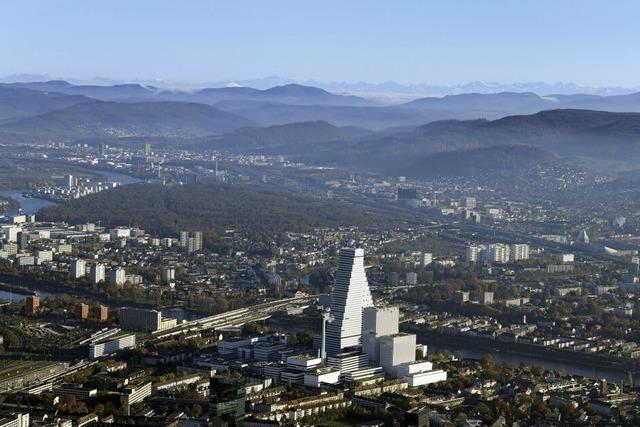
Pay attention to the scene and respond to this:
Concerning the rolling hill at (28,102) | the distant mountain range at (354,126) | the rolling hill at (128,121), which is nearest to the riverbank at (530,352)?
the distant mountain range at (354,126)

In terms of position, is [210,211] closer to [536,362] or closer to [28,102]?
[536,362]

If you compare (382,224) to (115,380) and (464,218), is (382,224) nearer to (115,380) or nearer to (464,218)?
(464,218)

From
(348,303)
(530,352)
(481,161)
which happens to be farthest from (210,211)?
(348,303)

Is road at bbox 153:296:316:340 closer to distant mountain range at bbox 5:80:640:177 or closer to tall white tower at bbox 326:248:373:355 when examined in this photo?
tall white tower at bbox 326:248:373:355

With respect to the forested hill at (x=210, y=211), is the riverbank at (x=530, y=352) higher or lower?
higher

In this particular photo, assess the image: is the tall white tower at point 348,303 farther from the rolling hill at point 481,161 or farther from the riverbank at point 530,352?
the rolling hill at point 481,161

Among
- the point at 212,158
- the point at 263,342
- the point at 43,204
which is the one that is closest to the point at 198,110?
the point at 212,158

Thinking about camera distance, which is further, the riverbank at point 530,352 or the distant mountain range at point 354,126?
the distant mountain range at point 354,126
